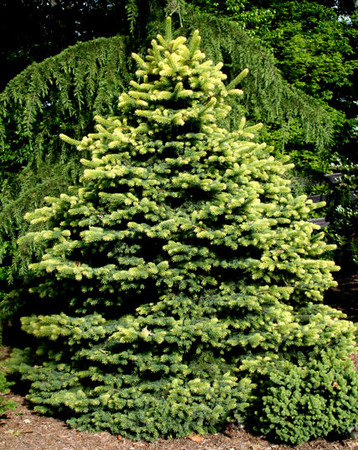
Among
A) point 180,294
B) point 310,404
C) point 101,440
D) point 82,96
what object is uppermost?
point 82,96

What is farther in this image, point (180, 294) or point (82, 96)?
point (82, 96)

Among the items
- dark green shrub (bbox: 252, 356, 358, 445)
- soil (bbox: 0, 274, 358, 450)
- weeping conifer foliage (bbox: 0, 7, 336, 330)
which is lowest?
soil (bbox: 0, 274, 358, 450)

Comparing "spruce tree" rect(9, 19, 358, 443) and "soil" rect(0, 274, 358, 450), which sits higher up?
"spruce tree" rect(9, 19, 358, 443)

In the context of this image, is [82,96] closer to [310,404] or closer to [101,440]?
[101,440]

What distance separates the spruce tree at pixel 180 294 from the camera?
3266 millimetres

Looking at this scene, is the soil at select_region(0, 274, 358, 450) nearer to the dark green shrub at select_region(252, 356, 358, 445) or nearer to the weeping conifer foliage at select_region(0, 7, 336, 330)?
the dark green shrub at select_region(252, 356, 358, 445)

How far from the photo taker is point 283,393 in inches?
124

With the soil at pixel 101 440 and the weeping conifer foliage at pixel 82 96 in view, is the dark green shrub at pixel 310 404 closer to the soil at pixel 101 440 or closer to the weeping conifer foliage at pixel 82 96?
the soil at pixel 101 440

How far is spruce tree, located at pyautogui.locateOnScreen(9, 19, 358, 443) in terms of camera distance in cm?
327

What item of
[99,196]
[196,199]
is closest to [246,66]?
[196,199]

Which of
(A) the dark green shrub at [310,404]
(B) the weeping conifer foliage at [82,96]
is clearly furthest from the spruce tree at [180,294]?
(B) the weeping conifer foliage at [82,96]

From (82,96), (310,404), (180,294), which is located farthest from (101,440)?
(82,96)

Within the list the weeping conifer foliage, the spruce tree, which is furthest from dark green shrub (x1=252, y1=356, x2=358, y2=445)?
the weeping conifer foliage

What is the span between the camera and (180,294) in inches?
134
